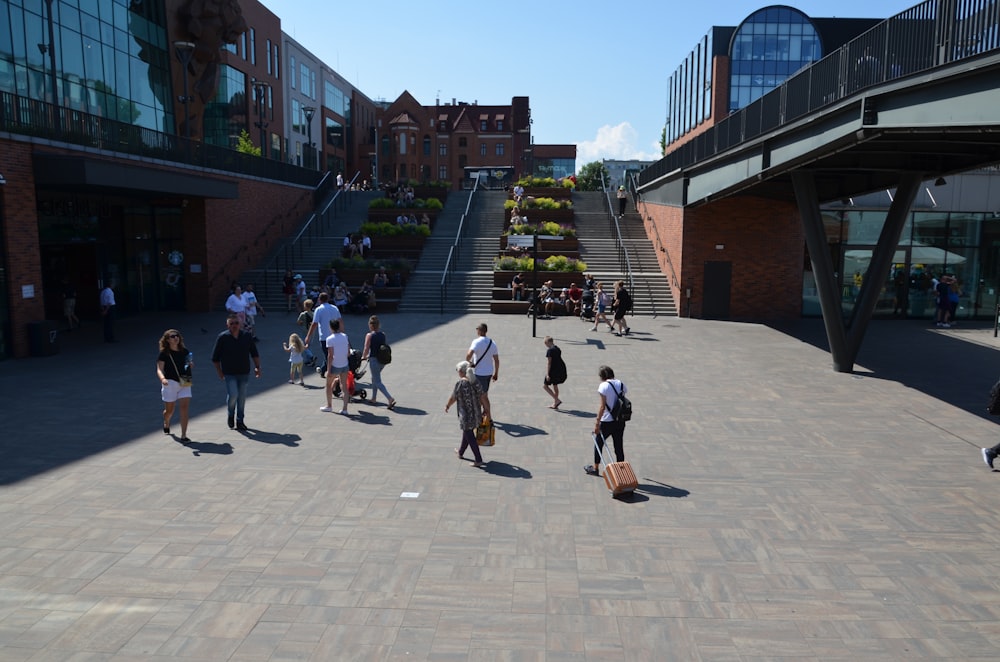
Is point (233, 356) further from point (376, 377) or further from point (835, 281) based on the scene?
point (835, 281)

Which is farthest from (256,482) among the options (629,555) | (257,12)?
(257,12)

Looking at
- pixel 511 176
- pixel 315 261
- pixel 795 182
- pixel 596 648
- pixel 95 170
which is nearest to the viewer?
pixel 596 648

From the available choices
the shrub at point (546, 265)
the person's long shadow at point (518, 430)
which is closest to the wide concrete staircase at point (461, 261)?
the shrub at point (546, 265)

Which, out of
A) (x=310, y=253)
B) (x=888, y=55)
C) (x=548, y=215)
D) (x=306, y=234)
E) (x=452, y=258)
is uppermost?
(x=888, y=55)

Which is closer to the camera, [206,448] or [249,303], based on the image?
[206,448]

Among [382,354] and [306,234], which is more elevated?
[306,234]

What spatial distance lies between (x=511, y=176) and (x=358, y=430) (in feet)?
172

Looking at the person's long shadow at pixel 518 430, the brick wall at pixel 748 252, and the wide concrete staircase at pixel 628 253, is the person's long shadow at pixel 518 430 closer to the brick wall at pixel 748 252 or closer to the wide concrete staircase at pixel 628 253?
the wide concrete staircase at pixel 628 253

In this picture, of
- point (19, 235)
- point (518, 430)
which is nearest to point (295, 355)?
point (518, 430)

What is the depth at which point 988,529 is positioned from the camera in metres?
7.68

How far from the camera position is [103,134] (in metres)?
20.6

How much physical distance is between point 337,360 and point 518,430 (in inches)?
124

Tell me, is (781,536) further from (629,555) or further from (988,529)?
(988,529)

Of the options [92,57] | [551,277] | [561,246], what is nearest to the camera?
[92,57]
